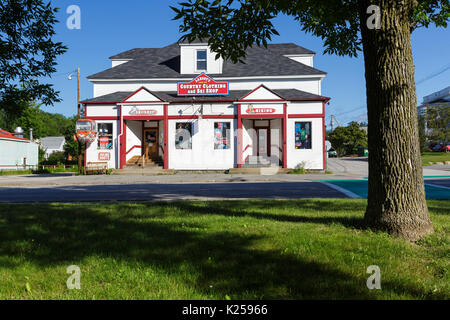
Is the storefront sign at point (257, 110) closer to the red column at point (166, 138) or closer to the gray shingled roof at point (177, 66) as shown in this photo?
the gray shingled roof at point (177, 66)

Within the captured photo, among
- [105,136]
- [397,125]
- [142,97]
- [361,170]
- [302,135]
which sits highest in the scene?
[142,97]

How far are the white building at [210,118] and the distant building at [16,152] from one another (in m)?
16.2

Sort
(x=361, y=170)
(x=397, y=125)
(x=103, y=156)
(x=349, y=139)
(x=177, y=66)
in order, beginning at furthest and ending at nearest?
(x=349, y=139), (x=177, y=66), (x=361, y=170), (x=103, y=156), (x=397, y=125)

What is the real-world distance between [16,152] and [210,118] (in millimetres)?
27020

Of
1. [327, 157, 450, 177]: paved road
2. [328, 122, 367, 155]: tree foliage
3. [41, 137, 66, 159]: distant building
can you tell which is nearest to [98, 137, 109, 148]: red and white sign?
[327, 157, 450, 177]: paved road

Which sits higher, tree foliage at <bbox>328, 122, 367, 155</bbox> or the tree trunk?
tree foliage at <bbox>328, 122, 367, 155</bbox>

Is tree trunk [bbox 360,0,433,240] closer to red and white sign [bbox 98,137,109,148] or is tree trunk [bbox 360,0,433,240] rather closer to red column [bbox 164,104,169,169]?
red column [bbox 164,104,169,169]

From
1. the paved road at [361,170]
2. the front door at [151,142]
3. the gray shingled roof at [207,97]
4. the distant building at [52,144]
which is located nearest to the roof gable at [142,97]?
the gray shingled roof at [207,97]

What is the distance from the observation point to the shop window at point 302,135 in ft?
74.5

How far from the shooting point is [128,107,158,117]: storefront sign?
22.6 metres

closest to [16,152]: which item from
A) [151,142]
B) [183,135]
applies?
[151,142]

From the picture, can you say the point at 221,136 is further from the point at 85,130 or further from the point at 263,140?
the point at 85,130

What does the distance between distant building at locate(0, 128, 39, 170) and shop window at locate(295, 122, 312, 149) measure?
28306 mm

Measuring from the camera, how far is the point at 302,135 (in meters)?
22.7
